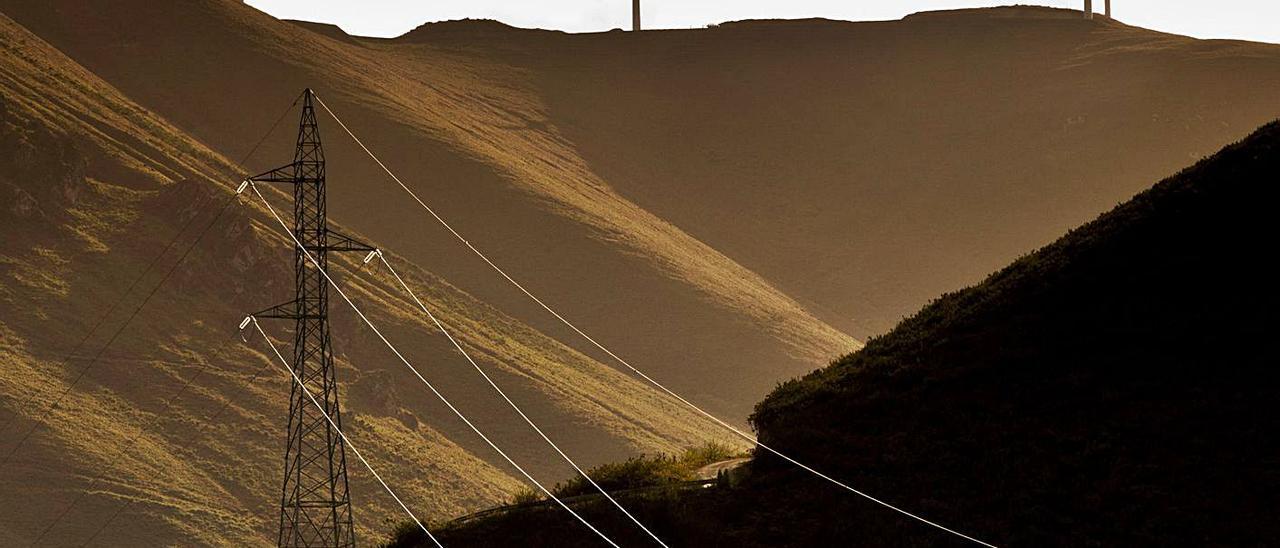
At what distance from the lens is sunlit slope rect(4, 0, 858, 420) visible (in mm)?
126938

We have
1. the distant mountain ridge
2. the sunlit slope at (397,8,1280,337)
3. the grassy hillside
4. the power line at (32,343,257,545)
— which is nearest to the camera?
the grassy hillside

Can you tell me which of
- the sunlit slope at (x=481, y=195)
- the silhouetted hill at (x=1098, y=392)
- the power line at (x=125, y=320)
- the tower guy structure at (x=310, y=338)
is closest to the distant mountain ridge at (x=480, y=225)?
the sunlit slope at (x=481, y=195)

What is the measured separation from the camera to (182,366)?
97.0 metres

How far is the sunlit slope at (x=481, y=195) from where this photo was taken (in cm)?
12694

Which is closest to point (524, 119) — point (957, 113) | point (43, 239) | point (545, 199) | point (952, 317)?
point (545, 199)

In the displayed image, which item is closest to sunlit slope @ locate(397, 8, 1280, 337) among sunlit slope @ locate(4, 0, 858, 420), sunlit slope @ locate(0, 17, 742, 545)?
sunlit slope @ locate(4, 0, 858, 420)

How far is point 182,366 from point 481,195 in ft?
162

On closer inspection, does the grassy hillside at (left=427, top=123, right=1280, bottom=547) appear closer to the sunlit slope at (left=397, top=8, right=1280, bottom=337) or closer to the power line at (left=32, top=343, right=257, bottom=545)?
the power line at (left=32, top=343, right=257, bottom=545)

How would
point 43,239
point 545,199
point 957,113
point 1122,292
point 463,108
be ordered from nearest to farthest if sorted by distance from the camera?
1. point 1122,292
2. point 43,239
3. point 545,199
4. point 463,108
5. point 957,113

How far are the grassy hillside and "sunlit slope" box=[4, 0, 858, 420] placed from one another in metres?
86.7

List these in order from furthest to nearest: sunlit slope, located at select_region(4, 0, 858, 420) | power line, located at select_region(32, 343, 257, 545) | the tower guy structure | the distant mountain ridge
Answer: sunlit slope, located at select_region(4, 0, 858, 420)
the distant mountain ridge
power line, located at select_region(32, 343, 257, 545)
the tower guy structure

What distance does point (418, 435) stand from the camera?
96062mm

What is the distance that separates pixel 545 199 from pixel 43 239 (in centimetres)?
5033

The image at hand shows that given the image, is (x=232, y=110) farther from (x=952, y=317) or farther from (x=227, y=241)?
(x=952, y=317)
